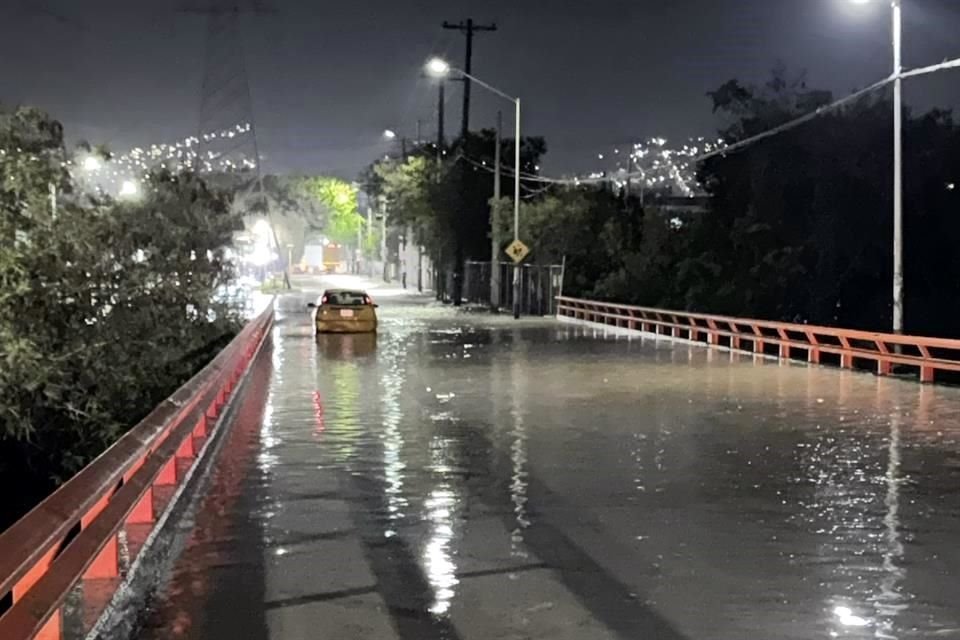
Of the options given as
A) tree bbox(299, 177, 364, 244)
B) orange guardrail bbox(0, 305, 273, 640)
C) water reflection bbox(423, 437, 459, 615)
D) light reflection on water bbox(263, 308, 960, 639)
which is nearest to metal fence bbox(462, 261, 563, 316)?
light reflection on water bbox(263, 308, 960, 639)

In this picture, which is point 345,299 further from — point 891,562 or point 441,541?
point 891,562

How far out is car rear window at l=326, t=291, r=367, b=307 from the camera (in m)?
39.6

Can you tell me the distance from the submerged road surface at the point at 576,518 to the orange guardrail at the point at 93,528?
1.27 ft

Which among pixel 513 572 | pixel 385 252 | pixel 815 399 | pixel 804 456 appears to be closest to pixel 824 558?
pixel 513 572

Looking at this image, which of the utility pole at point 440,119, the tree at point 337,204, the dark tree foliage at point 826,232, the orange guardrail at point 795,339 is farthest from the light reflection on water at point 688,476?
the tree at point 337,204

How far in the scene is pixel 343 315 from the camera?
3925 centimetres

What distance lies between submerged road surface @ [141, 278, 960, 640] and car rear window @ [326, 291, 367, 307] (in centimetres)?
1740

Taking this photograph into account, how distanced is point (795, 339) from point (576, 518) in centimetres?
2923

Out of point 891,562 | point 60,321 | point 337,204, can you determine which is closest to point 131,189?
point 60,321

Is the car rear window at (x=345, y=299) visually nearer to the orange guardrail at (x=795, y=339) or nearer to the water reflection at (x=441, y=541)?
the orange guardrail at (x=795, y=339)

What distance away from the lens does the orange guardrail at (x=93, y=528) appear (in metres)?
5.42

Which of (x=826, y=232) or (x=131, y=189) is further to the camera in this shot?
(x=826, y=232)

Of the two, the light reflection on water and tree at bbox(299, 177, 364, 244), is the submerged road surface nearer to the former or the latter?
the light reflection on water

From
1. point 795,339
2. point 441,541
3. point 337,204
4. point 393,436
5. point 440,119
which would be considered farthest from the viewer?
point 337,204
